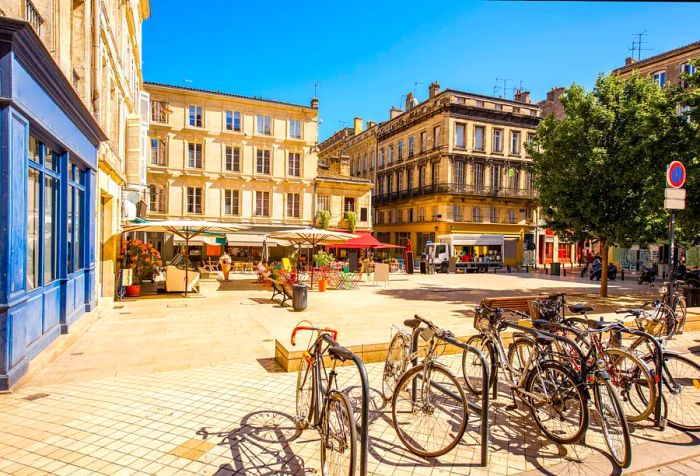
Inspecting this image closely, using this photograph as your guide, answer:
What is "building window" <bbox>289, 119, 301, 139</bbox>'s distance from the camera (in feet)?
99.2

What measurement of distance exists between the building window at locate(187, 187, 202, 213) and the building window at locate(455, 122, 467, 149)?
22033 mm

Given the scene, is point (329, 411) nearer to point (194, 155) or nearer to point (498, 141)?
point (194, 155)

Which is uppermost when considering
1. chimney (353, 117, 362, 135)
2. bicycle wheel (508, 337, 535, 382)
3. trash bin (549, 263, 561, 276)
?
chimney (353, 117, 362, 135)

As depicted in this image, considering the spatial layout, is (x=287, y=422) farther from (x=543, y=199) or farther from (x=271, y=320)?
(x=543, y=199)

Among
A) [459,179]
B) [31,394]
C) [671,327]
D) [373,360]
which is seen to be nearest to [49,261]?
[31,394]

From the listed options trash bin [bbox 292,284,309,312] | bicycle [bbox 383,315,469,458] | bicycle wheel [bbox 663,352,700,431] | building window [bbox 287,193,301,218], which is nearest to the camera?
bicycle [bbox 383,315,469,458]

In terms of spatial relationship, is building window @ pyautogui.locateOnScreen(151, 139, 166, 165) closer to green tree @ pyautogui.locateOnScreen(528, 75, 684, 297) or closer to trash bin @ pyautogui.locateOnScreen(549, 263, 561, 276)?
green tree @ pyautogui.locateOnScreen(528, 75, 684, 297)

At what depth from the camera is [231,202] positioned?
2895cm

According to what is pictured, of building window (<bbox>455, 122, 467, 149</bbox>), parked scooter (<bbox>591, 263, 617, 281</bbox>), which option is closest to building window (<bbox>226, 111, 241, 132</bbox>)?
building window (<bbox>455, 122, 467, 149</bbox>)

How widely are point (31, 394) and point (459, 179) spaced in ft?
118

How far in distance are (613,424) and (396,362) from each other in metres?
2.00

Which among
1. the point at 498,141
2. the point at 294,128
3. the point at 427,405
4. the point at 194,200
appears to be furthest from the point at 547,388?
the point at 498,141

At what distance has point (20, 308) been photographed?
4980 mm

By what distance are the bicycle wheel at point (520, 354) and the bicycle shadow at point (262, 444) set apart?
7.53 feet
